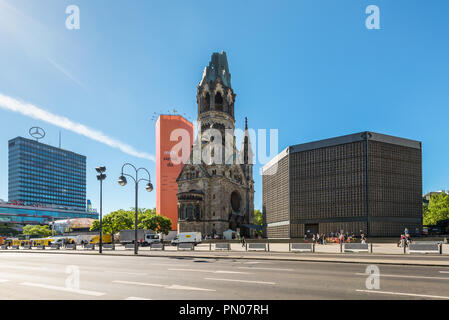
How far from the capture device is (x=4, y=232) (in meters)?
135

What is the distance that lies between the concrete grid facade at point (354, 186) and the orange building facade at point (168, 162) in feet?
154

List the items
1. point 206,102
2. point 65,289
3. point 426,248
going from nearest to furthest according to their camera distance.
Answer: point 65,289 < point 426,248 < point 206,102

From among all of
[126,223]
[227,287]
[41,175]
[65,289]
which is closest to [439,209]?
[126,223]

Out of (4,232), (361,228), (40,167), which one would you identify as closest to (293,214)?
(361,228)

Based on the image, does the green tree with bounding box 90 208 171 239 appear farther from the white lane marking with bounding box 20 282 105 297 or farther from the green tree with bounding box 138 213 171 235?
the white lane marking with bounding box 20 282 105 297

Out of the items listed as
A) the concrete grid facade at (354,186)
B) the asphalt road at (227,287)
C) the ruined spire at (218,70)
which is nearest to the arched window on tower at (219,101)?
the ruined spire at (218,70)

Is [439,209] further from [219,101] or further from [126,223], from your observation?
[126,223]

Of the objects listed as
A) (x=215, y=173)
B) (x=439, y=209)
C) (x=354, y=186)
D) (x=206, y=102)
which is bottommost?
(x=439, y=209)

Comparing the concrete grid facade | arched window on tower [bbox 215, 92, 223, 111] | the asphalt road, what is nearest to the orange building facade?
arched window on tower [bbox 215, 92, 223, 111]

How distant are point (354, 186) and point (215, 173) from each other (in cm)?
3467

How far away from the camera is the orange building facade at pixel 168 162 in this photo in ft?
367

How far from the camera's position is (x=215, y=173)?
86.9m
